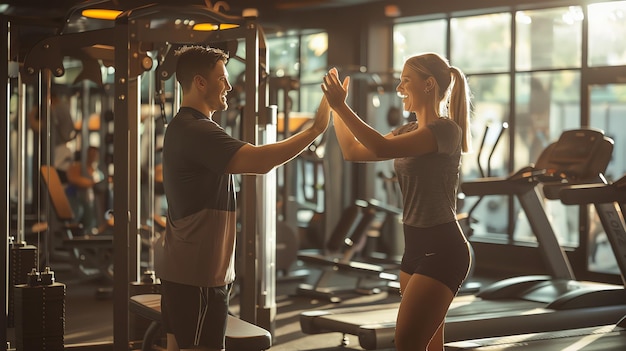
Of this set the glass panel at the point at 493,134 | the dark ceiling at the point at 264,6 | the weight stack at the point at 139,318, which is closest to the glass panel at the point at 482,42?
the glass panel at the point at 493,134

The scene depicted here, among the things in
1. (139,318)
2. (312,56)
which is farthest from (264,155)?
(312,56)

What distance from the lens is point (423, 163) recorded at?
304 centimetres

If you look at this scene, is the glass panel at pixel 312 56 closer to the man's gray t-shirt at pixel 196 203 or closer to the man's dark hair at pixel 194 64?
the man's dark hair at pixel 194 64

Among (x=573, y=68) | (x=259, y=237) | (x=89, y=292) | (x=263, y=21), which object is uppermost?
(x=263, y=21)

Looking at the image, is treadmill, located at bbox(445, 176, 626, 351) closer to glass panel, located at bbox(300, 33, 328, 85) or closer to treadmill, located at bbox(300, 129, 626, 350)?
treadmill, located at bbox(300, 129, 626, 350)

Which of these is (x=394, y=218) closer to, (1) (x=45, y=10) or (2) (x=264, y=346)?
(1) (x=45, y=10)

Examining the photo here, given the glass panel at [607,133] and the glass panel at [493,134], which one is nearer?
the glass panel at [607,133]

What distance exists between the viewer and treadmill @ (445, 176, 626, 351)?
4.50 m

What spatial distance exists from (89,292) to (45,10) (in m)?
5.05

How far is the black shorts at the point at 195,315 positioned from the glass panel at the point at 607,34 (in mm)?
6127

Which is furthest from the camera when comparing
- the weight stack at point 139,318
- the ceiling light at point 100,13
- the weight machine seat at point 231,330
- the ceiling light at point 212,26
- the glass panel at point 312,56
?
the glass panel at point 312,56

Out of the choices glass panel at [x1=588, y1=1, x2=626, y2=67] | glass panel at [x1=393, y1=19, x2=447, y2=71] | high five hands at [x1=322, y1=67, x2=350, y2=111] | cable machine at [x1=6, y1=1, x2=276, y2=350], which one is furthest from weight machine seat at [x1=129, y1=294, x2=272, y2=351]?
glass panel at [x1=393, y1=19, x2=447, y2=71]

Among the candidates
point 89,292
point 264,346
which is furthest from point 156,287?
point 89,292

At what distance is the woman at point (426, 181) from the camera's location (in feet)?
9.74
